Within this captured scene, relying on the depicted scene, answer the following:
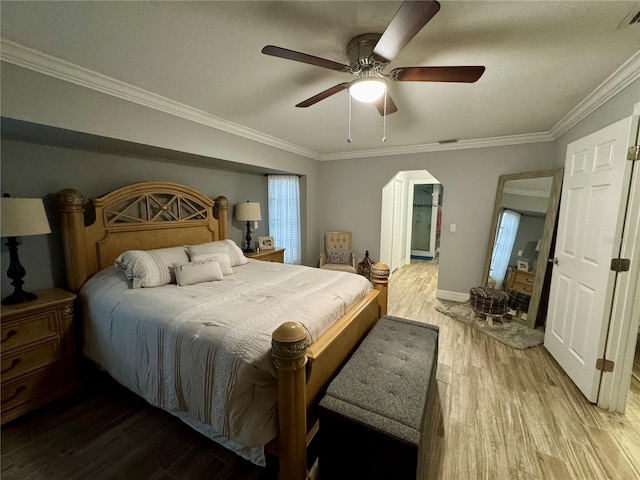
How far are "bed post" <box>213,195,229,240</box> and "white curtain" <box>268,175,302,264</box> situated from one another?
0.98 meters

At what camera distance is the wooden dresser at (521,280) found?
3.14 metres

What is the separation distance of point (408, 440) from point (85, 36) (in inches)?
106

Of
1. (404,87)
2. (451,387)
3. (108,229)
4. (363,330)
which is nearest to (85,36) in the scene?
(108,229)

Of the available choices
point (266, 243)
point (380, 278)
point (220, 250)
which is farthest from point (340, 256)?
point (220, 250)

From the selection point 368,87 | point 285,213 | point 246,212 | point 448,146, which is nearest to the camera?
point 368,87

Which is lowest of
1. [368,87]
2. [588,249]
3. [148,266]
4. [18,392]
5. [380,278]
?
[18,392]

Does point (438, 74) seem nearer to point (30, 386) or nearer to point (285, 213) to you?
point (285, 213)

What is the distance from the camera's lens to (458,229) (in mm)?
3922

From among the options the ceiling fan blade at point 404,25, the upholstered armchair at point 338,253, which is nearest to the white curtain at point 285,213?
the upholstered armchair at point 338,253

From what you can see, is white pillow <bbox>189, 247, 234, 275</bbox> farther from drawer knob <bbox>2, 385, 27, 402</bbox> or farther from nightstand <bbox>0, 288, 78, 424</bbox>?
drawer knob <bbox>2, 385, 27, 402</bbox>

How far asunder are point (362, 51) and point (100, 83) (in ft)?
6.37

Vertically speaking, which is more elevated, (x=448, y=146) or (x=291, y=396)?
(x=448, y=146)

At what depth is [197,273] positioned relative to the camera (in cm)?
236

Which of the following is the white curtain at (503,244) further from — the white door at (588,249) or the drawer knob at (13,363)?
the drawer knob at (13,363)
